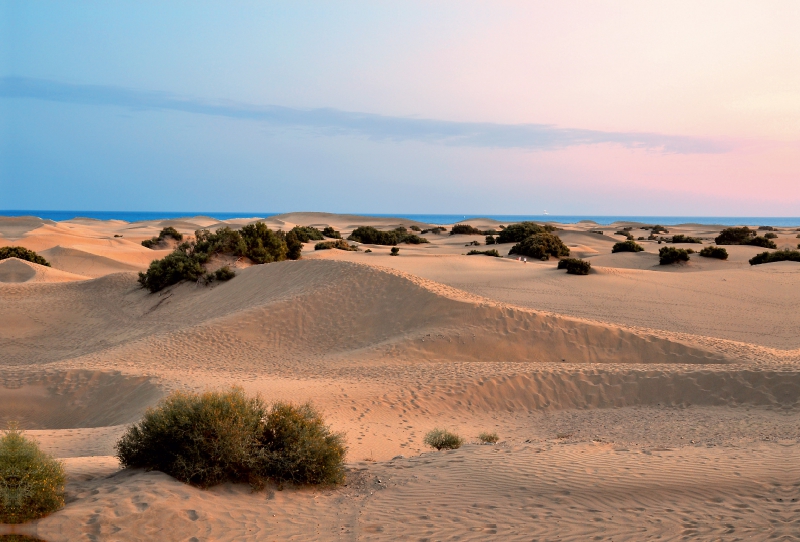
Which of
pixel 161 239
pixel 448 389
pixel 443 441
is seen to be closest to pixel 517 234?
pixel 161 239

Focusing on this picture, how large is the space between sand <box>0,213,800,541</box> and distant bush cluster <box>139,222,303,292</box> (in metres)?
0.75

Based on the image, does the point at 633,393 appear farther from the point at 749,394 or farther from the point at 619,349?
the point at 619,349

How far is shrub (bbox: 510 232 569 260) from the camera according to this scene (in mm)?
34500

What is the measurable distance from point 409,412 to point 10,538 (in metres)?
7.16

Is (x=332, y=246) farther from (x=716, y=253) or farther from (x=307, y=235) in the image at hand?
(x=716, y=253)

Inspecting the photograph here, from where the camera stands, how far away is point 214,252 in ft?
85.8

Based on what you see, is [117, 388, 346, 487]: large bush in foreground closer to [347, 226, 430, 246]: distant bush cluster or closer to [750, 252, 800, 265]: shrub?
[750, 252, 800, 265]: shrub

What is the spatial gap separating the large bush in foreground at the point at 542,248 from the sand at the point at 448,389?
598 cm

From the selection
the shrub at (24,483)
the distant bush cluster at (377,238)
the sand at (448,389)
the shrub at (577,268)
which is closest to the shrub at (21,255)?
the sand at (448,389)

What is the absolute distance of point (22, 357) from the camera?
1881cm

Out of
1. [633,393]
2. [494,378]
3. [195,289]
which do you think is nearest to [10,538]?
[494,378]

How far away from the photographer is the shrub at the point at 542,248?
34.5 m

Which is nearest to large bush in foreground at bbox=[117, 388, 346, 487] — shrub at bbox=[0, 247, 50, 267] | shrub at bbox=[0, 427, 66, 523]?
shrub at bbox=[0, 427, 66, 523]

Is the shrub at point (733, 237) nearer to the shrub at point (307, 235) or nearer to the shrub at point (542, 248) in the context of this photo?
the shrub at point (542, 248)
